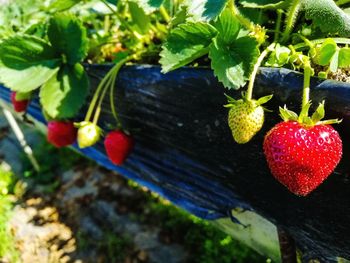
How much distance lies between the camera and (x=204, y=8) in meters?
0.65

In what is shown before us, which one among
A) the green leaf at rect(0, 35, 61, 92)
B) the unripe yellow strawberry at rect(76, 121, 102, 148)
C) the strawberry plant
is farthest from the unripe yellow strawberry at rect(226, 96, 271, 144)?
the green leaf at rect(0, 35, 61, 92)

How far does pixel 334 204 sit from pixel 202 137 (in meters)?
0.33

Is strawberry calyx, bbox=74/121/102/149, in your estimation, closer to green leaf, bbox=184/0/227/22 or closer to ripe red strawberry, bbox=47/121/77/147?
ripe red strawberry, bbox=47/121/77/147

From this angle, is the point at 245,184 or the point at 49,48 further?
the point at 49,48

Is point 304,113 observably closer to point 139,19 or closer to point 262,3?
point 262,3

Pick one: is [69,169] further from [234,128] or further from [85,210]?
[234,128]

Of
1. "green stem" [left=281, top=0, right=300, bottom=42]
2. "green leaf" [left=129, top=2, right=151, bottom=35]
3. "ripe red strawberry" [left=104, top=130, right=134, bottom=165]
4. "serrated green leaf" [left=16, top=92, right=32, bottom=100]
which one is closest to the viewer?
"green stem" [left=281, top=0, right=300, bottom=42]

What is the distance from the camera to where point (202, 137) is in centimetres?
97

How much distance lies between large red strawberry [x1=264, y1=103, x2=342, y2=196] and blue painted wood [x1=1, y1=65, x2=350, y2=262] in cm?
6

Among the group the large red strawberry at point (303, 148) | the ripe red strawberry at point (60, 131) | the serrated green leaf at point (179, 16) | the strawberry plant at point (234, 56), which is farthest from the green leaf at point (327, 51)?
the ripe red strawberry at point (60, 131)

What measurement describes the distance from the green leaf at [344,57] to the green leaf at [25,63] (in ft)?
2.36

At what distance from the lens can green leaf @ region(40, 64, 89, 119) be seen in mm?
1056

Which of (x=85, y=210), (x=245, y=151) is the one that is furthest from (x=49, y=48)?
(x=85, y=210)

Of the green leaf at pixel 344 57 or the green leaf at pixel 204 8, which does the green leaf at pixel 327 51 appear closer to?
the green leaf at pixel 344 57
